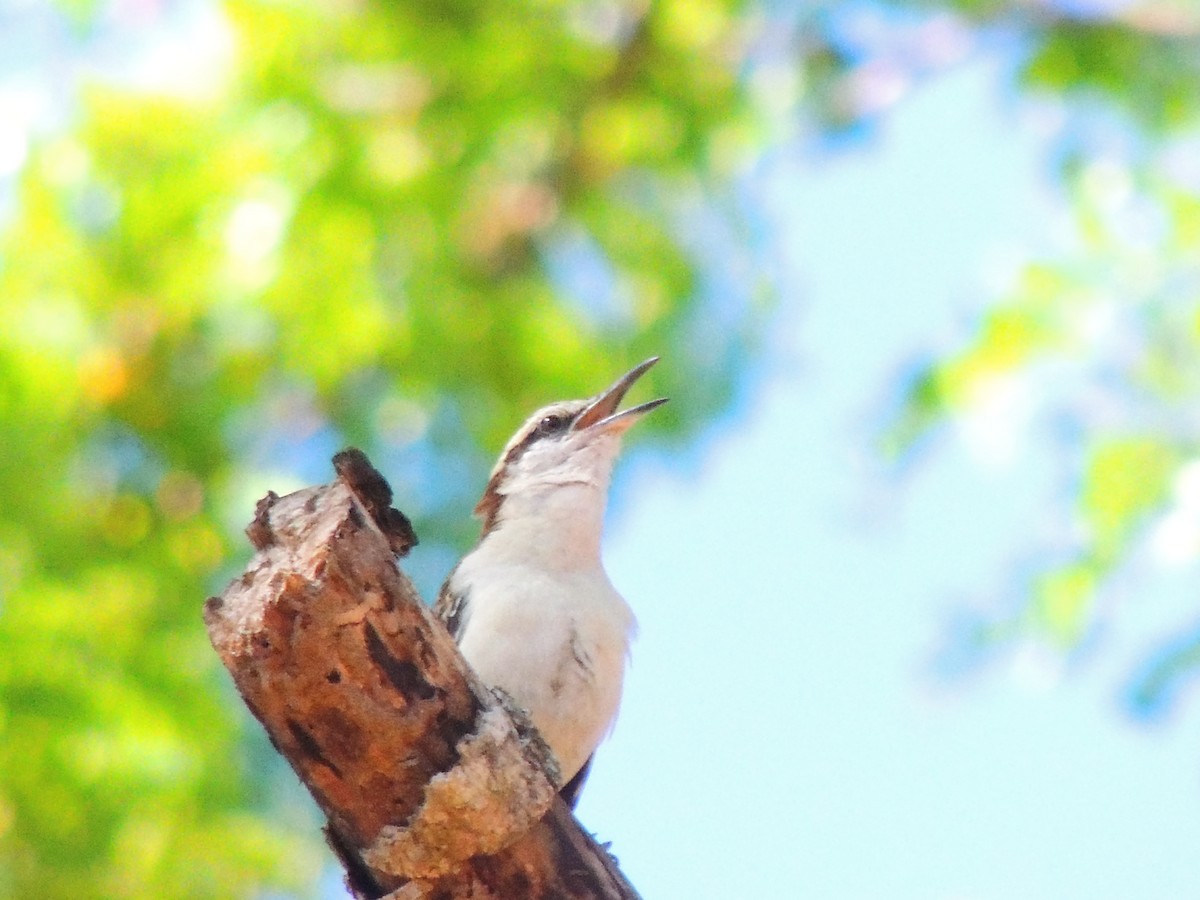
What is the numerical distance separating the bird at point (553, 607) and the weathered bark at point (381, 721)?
1725 millimetres

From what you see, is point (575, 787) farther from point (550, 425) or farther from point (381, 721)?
point (381, 721)

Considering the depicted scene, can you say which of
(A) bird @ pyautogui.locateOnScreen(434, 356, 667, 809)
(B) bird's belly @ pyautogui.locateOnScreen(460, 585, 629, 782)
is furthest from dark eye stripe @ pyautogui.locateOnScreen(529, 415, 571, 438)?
(B) bird's belly @ pyautogui.locateOnScreen(460, 585, 629, 782)

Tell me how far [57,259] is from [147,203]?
0.52 meters

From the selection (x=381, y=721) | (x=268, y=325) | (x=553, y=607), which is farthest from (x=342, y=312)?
(x=381, y=721)

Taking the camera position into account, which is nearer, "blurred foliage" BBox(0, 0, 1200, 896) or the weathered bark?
the weathered bark

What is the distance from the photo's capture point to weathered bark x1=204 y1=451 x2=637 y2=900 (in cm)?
303

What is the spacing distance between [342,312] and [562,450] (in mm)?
1812

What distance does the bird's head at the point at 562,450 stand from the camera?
627 centimetres

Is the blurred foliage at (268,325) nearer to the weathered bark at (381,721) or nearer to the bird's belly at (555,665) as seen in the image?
the bird's belly at (555,665)

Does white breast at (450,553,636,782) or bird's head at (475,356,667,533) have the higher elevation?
bird's head at (475,356,667,533)

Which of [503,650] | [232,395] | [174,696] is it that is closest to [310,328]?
[232,395]

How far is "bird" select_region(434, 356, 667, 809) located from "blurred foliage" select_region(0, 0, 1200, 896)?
176 centimetres

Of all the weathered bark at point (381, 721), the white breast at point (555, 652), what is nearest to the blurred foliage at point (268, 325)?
the white breast at point (555, 652)

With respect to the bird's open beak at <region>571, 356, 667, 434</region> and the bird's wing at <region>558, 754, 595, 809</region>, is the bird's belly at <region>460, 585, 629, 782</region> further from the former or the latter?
the bird's open beak at <region>571, 356, 667, 434</region>
